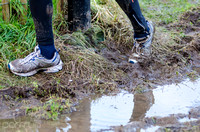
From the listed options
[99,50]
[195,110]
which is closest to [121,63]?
[99,50]

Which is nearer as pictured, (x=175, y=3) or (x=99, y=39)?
(x=99, y=39)

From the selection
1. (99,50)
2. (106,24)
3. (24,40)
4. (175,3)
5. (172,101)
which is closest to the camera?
(172,101)

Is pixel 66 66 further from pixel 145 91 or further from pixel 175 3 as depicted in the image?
pixel 175 3

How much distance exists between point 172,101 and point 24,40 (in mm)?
1600

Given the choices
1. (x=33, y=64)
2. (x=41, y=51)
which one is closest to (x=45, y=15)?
(x=41, y=51)

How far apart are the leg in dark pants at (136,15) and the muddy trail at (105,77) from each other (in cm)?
32

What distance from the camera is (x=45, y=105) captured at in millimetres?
2102

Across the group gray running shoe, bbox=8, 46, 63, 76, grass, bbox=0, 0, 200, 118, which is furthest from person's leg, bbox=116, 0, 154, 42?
gray running shoe, bbox=8, 46, 63, 76

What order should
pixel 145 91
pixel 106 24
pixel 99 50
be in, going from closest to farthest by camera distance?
pixel 145 91 → pixel 99 50 → pixel 106 24

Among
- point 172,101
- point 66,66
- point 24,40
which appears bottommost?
point 172,101

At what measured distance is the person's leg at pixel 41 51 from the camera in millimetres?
2348

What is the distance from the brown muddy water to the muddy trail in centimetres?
6

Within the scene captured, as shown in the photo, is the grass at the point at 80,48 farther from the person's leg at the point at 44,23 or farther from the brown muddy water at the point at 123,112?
the person's leg at the point at 44,23

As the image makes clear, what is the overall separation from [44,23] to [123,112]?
1004mm
